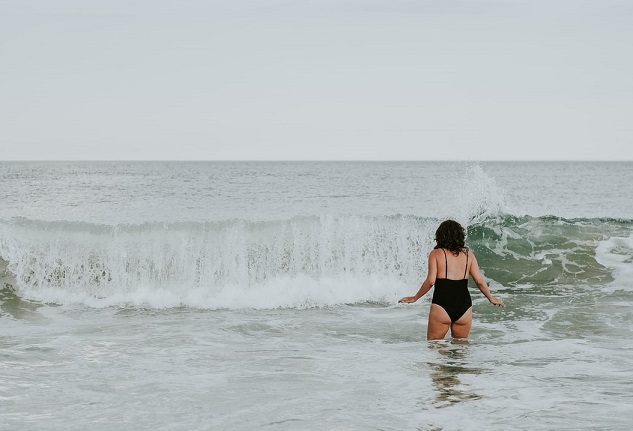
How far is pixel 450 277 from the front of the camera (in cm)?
846

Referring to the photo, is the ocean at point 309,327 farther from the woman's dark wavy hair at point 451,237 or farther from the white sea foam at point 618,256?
the woman's dark wavy hair at point 451,237

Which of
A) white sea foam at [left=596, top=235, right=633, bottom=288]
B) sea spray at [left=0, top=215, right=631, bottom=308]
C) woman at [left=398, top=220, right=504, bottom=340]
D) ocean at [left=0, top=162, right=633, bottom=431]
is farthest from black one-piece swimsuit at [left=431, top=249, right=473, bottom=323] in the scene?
white sea foam at [left=596, top=235, right=633, bottom=288]

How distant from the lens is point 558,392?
21.8 feet

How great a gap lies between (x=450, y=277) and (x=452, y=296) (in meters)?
0.26

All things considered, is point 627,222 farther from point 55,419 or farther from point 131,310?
point 55,419

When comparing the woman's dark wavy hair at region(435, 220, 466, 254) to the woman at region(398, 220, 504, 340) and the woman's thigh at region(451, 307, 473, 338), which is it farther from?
the woman's thigh at region(451, 307, 473, 338)

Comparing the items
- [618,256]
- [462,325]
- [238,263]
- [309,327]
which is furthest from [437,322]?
[618,256]

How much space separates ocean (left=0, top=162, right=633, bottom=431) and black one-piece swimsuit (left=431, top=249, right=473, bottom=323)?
470 millimetres

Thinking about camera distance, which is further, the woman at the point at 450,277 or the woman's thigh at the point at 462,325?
the woman's thigh at the point at 462,325

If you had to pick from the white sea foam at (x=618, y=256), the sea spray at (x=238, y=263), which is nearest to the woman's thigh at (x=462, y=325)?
the sea spray at (x=238, y=263)

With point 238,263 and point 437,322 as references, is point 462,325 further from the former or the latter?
point 238,263

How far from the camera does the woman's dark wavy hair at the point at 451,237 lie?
8367 mm

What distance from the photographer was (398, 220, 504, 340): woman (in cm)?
839

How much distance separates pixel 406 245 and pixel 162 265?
18.6ft
